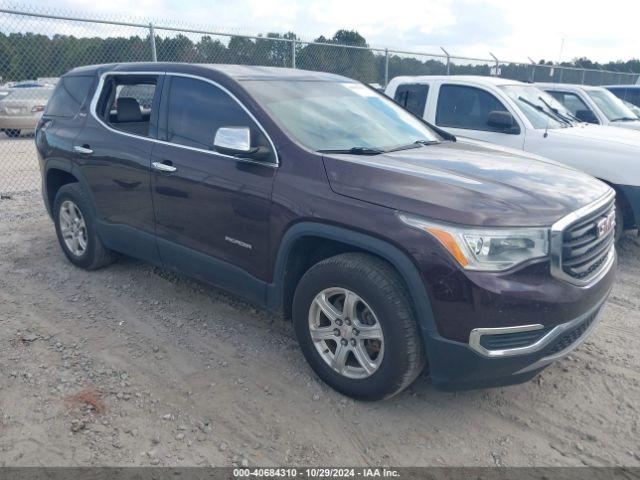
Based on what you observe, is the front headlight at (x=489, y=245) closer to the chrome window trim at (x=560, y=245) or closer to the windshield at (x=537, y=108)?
the chrome window trim at (x=560, y=245)

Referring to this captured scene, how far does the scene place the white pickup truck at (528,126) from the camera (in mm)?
5445

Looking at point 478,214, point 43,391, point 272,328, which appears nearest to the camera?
point 478,214

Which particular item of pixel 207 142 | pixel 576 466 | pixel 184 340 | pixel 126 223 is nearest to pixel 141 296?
pixel 126 223

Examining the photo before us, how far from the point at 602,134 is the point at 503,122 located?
1140 millimetres

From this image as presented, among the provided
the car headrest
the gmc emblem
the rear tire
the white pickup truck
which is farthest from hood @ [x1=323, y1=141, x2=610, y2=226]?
the rear tire

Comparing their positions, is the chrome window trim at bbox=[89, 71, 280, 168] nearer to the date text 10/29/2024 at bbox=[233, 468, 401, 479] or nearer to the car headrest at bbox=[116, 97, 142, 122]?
the car headrest at bbox=[116, 97, 142, 122]

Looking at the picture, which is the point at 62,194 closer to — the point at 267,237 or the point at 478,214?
the point at 267,237

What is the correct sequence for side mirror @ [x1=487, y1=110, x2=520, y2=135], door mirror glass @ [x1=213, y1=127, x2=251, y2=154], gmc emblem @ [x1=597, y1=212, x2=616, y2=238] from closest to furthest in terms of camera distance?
1. gmc emblem @ [x1=597, y1=212, x2=616, y2=238]
2. door mirror glass @ [x1=213, y1=127, x2=251, y2=154]
3. side mirror @ [x1=487, y1=110, x2=520, y2=135]

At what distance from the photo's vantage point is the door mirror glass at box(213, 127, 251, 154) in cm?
324

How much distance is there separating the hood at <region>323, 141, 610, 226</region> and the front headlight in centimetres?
4

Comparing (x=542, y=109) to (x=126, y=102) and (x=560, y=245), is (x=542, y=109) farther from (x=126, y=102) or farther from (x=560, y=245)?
(x=126, y=102)

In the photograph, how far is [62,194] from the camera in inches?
196

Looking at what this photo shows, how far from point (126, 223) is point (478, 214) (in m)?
2.92

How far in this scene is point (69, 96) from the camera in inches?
196
